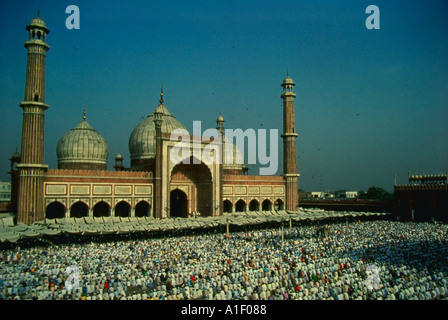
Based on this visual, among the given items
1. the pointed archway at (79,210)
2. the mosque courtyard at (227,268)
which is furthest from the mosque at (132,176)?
the mosque courtyard at (227,268)

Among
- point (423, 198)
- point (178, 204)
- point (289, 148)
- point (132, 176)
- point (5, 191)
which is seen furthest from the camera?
point (5, 191)

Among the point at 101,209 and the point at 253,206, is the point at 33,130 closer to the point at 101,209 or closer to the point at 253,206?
the point at 101,209

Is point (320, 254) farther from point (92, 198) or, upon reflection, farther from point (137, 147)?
point (137, 147)

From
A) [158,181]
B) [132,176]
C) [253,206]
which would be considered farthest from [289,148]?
[132,176]

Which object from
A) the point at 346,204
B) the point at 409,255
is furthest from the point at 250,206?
the point at 409,255

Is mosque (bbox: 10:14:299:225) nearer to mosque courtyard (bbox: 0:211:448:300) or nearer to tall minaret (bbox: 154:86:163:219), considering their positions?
tall minaret (bbox: 154:86:163:219)

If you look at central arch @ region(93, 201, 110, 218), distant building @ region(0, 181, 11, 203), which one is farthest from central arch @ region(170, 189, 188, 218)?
distant building @ region(0, 181, 11, 203)
